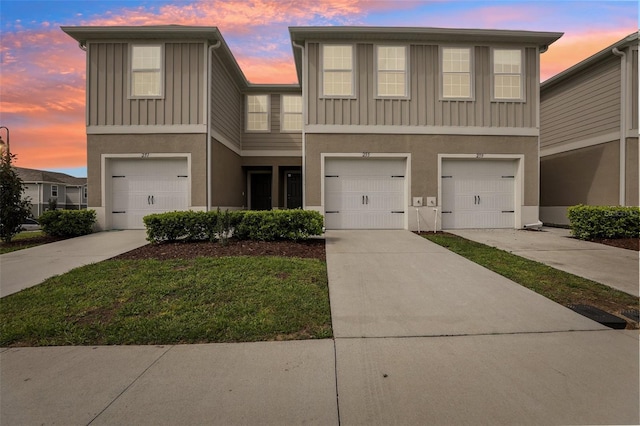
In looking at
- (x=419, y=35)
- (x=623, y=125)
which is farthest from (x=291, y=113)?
(x=623, y=125)

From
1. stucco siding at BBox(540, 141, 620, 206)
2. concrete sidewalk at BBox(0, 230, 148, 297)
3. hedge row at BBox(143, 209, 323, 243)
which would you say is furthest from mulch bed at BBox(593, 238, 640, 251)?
concrete sidewalk at BBox(0, 230, 148, 297)

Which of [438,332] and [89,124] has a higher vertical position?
[89,124]

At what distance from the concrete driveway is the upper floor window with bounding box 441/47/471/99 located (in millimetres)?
4590

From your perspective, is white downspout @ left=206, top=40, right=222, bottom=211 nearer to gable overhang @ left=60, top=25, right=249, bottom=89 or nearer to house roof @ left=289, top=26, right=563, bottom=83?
gable overhang @ left=60, top=25, right=249, bottom=89

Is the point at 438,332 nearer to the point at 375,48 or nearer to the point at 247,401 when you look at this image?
the point at 247,401

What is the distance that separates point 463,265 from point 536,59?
8.97m

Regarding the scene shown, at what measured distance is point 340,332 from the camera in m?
3.55

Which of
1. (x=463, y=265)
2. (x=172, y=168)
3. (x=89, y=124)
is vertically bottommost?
(x=463, y=265)

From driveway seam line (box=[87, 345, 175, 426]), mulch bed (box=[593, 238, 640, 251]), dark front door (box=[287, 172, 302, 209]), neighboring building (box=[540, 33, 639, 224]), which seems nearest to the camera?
driveway seam line (box=[87, 345, 175, 426])

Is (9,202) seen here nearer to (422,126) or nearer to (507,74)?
(422,126)

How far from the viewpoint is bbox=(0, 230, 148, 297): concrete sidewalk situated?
18.2 ft

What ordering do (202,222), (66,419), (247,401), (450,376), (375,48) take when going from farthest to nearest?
(375,48)
(202,222)
(450,376)
(247,401)
(66,419)

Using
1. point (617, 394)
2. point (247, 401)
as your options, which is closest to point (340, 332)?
point (247, 401)

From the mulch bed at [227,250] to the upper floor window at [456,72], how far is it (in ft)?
23.2
